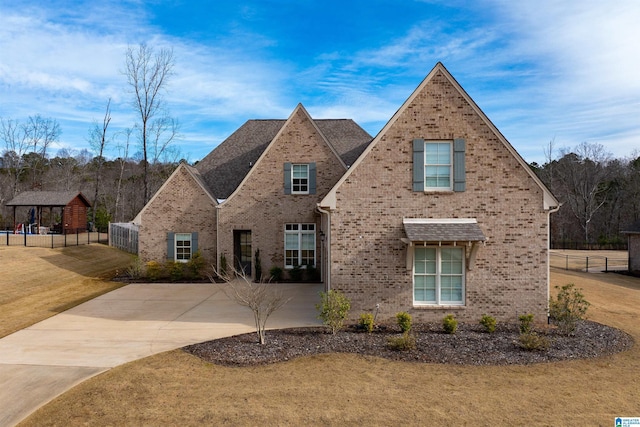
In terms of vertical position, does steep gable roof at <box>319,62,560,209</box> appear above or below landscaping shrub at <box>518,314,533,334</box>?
above

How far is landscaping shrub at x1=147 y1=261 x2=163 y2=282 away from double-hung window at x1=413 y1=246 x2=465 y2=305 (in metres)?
14.3

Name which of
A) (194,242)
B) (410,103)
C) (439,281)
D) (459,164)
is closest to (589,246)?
(459,164)

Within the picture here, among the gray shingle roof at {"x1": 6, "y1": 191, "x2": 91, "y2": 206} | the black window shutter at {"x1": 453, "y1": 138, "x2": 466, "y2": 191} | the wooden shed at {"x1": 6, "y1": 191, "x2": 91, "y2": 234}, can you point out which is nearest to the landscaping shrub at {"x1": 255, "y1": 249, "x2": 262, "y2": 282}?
the black window shutter at {"x1": 453, "y1": 138, "x2": 466, "y2": 191}

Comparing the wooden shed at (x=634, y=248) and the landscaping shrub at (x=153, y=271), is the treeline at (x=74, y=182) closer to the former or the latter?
the landscaping shrub at (x=153, y=271)

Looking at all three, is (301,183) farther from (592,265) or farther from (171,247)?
(592,265)

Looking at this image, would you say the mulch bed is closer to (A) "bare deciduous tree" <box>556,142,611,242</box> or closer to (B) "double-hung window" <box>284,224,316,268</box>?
(B) "double-hung window" <box>284,224,316,268</box>

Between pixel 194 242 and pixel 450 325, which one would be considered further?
pixel 194 242

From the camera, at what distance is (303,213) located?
20359 millimetres

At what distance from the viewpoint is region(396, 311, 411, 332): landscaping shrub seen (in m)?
11.1

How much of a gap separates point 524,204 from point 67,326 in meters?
14.6

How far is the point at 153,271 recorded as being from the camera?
2075 cm

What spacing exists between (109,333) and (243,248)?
1063 cm

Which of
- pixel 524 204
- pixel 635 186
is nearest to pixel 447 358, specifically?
pixel 524 204

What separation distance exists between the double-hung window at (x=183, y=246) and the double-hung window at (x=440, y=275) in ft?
44.9
